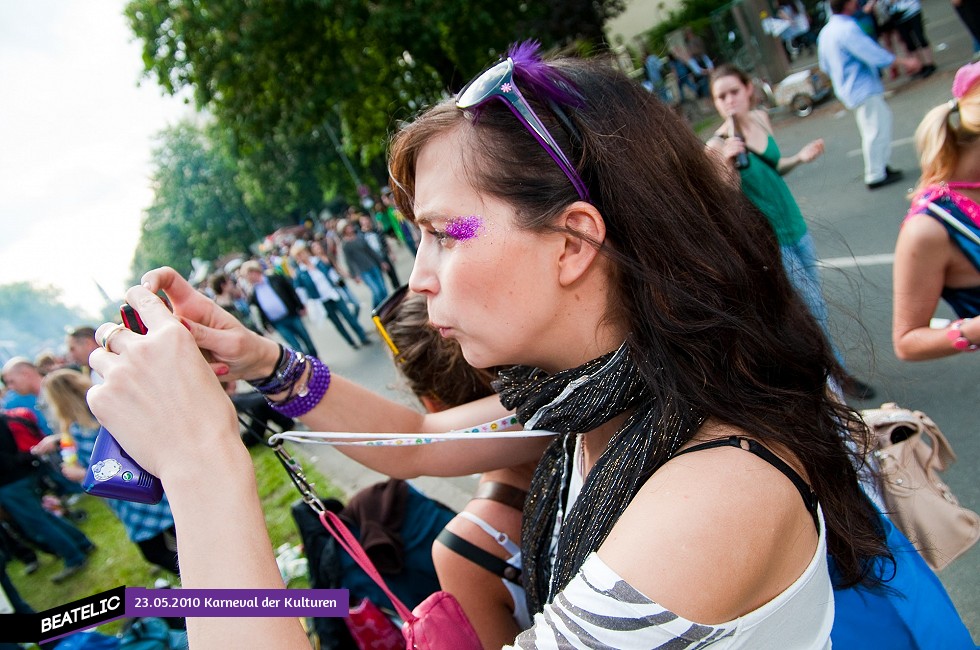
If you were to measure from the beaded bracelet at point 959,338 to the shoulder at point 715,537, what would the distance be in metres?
1.59

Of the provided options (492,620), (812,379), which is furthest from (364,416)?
(812,379)

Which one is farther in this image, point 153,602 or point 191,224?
point 191,224

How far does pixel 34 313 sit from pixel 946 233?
90332 millimetres

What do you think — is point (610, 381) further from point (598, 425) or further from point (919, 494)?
point (919, 494)

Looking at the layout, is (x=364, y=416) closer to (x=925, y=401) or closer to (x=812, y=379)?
(x=812, y=379)

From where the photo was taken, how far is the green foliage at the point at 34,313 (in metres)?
67.4

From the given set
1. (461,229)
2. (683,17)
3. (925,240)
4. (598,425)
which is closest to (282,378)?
(461,229)

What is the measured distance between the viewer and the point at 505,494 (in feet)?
6.27

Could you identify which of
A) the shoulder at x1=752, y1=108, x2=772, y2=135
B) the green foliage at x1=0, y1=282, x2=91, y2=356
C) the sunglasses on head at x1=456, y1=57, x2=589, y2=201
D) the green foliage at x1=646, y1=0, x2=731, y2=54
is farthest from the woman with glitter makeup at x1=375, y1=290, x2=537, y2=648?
the green foliage at x1=0, y1=282, x2=91, y2=356

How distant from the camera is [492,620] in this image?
1.73 meters

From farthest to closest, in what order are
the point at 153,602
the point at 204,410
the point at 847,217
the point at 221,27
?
the point at 221,27, the point at 847,217, the point at 204,410, the point at 153,602

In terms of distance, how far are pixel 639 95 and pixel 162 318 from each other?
1130 millimetres

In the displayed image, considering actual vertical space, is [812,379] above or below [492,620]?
above

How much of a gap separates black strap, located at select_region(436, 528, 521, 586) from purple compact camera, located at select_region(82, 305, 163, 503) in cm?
88
